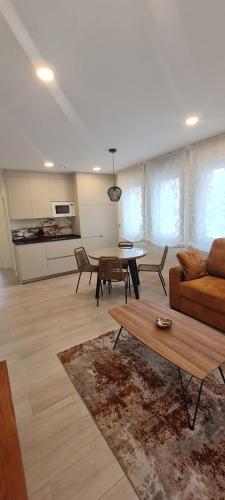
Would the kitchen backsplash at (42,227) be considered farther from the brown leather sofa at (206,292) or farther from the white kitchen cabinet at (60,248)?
the brown leather sofa at (206,292)

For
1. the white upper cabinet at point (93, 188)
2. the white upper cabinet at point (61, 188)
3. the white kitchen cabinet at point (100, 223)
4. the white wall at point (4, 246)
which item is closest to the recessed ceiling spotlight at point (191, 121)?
the white upper cabinet at point (93, 188)

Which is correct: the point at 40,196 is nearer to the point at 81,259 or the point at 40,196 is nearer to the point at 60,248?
the point at 60,248

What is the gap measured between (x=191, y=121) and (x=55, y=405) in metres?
3.15

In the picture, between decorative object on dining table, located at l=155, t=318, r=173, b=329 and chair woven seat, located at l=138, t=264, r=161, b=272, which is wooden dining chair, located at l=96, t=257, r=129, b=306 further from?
decorative object on dining table, located at l=155, t=318, r=173, b=329

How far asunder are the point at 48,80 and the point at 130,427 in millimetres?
2524

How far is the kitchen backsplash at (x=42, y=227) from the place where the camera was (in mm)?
4932

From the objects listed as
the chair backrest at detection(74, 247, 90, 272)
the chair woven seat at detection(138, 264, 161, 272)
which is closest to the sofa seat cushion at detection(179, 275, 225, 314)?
the chair woven seat at detection(138, 264, 161, 272)

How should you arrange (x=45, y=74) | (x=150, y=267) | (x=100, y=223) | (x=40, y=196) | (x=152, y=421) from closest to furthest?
1. (x=152, y=421)
2. (x=45, y=74)
3. (x=150, y=267)
4. (x=40, y=196)
5. (x=100, y=223)

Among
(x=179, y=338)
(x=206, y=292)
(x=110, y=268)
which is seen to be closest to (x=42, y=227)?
(x=110, y=268)

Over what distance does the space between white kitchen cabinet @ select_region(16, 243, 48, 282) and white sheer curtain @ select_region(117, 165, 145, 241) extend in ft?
6.78

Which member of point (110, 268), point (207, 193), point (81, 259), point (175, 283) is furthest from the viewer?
point (81, 259)

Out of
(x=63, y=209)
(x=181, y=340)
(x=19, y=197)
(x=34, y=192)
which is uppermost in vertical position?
(x=34, y=192)

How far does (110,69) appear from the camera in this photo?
1.56m

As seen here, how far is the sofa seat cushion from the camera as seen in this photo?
2332 millimetres
